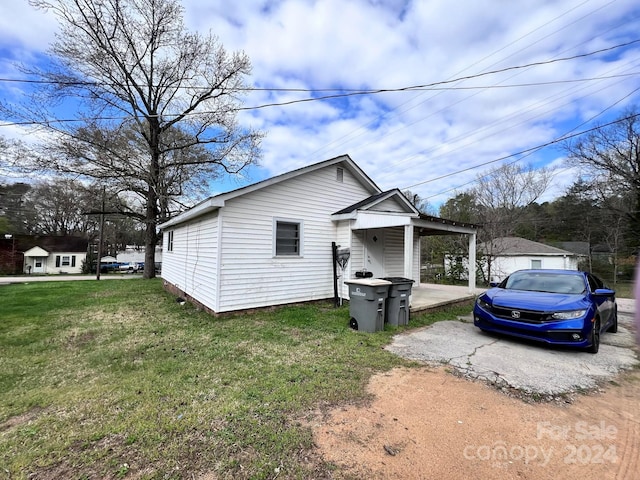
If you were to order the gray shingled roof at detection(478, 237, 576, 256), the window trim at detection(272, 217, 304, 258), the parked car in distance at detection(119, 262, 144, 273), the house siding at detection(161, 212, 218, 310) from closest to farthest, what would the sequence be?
the house siding at detection(161, 212, 218, 310) < the window trim at detection(272, 217, 304, 258) < the gray shingled roof at detection(478, 237, 576, 256) < the parked car in distance at detection(119, 262, 144, 273)

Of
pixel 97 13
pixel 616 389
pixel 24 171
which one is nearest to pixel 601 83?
pixel 616 389

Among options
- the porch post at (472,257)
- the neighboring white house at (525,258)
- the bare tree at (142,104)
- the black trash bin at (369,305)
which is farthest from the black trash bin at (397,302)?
the neighboring white house at (525,258)

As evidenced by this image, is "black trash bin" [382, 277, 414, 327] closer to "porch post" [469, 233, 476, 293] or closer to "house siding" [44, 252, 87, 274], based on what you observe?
"porch post" [469, 233, 476, 293]

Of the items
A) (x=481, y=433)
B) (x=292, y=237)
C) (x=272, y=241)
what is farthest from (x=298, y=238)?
(x=481, y=433)

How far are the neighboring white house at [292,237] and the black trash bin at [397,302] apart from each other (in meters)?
0.85

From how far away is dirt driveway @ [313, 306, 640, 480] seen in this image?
6.84 ft

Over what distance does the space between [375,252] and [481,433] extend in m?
7.19

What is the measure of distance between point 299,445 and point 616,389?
400 cm

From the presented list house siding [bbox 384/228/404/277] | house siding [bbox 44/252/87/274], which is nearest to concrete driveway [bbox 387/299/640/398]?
house siding [bbox 384/228/404/277]

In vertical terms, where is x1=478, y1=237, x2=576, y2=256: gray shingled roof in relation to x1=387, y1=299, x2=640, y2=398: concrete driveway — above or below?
above

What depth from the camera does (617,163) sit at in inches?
767

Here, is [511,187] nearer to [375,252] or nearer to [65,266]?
[375,252]

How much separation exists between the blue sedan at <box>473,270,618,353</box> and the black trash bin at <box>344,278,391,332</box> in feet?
6.18

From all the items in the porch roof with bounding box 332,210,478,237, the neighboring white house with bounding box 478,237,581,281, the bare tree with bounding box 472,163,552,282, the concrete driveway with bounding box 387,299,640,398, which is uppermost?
the bare tree with bounding box 472,163,552,282
